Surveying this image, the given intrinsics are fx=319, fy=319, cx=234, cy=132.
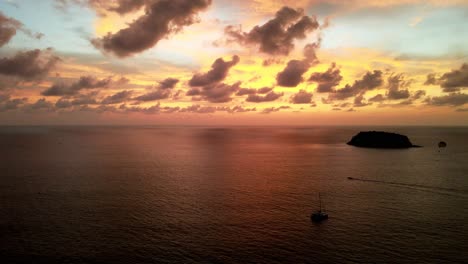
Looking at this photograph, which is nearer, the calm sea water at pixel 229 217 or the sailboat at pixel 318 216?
the calm sea water at pixel 229 217

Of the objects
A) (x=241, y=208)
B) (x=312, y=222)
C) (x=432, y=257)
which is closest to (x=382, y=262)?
(x=432, y=257)

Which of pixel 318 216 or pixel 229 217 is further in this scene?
pixel 229 217

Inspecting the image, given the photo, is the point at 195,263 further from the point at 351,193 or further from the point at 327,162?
the point at 327,162

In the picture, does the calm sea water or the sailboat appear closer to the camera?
the calm sea water

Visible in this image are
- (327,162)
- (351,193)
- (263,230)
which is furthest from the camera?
(327,162)

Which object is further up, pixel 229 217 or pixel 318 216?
pixel 318 216

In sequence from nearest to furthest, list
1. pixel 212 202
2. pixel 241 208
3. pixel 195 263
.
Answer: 1. pixel 195 263
2. pixel 241 208
3. pixel 212 202

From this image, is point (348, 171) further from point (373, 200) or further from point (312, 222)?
point (312, 222)

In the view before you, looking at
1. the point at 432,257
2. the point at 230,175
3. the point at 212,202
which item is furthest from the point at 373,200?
the point at 230,175

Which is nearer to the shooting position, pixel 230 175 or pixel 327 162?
pixel 230 175
